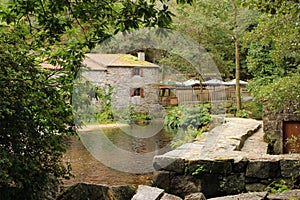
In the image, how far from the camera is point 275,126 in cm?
679

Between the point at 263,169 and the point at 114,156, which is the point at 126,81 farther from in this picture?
the point at 263,169

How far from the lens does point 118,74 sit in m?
16.4

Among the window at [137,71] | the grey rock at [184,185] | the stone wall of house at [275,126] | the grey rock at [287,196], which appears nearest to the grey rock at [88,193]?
the grey rock at [184,185]

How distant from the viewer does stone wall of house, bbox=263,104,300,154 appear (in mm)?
6648

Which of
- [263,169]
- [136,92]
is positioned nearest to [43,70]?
[263,169]

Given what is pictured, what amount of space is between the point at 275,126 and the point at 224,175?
8.32 ft

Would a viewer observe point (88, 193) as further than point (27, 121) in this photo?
Yes

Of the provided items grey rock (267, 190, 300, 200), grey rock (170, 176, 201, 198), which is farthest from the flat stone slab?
grey rock (267, 190, 300, 200)

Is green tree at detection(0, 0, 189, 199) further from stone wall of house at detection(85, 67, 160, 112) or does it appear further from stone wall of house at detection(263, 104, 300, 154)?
stone wall of house at detection(85, 67, 160, 112)

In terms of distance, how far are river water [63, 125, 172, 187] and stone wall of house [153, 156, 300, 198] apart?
131 cm

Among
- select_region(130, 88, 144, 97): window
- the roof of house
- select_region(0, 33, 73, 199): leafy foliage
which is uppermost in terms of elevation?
the roof of house

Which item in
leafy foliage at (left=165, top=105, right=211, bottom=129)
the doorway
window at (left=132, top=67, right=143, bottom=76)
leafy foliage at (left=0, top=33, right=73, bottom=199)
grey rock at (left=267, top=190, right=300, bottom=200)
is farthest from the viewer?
window at (left=132, top=67, right=143, bottom=76)

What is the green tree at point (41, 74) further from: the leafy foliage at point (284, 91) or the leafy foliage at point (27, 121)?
the leafy foliage at point (284, 91)

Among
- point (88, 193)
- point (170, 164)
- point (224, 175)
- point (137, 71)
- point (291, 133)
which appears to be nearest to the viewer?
point (88, 193)
